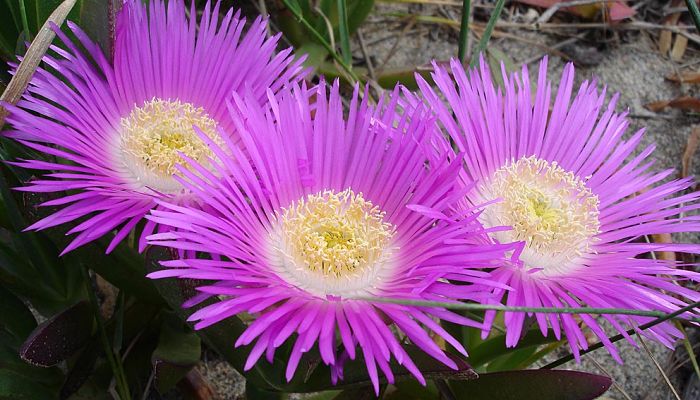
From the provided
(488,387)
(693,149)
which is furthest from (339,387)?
(693,149)

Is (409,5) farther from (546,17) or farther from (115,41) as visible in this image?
(115,41)

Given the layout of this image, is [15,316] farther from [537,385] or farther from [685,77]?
[685,77]

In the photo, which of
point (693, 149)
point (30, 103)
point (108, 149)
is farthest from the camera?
point (693, 149)

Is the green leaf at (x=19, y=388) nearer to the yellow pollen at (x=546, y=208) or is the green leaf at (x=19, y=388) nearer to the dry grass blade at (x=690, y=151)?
the yellow pollen at (x=546, y=208)

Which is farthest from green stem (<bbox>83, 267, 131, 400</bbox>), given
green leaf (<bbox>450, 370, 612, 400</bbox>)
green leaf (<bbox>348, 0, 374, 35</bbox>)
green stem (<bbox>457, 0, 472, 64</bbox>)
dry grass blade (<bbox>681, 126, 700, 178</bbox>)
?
dry grass blade (<bbox>681, 126, 700, 178</bbox>)

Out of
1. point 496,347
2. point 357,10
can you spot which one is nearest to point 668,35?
point 357,10

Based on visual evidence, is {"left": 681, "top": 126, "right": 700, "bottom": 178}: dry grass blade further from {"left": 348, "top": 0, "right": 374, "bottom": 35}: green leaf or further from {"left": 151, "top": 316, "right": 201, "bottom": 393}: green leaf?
{"left": 151, "top": 316, "right": 201, "bottom": 393}: green leaf
